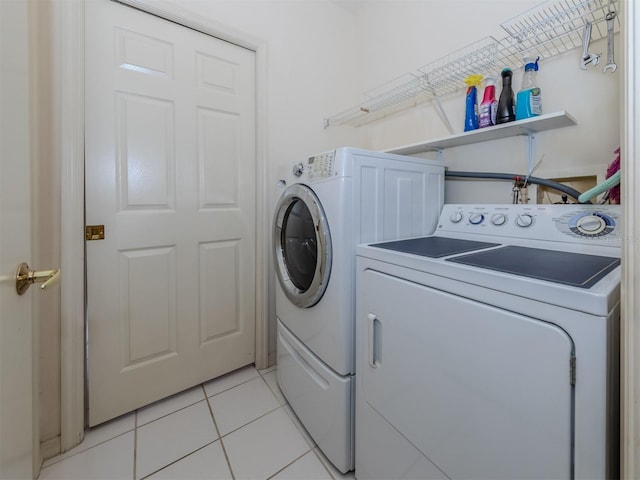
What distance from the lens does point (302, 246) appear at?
55.4 inches

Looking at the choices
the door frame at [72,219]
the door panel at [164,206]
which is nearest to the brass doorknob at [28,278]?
the door frame at [72,219]

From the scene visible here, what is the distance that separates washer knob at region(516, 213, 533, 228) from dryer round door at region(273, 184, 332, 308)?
0.80 metres

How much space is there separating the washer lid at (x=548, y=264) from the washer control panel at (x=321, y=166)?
0.59 meters

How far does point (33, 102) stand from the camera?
3.64 ft

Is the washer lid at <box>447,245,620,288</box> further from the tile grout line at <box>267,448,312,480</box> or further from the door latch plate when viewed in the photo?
the door latch plate

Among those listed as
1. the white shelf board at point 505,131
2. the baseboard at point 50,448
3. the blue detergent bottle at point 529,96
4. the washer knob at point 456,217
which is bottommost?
the baseboard at point 50,448

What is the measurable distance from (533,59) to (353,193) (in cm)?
106

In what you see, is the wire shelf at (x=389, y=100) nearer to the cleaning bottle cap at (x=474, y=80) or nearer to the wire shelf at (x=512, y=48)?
the wire shelf at (x=512, y=48)

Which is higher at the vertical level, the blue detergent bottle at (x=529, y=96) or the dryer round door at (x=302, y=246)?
the blue detergent bottle at (x=529, y=96)

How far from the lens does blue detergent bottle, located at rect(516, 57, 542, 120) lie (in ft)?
3.95

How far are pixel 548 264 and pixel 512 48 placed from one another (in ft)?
3.79

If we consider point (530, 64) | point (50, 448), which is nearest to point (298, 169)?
point (530, 64)

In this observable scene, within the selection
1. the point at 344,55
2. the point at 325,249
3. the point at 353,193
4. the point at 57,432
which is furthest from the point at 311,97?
the point at 57,432

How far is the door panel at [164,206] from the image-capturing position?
55.6 inches
